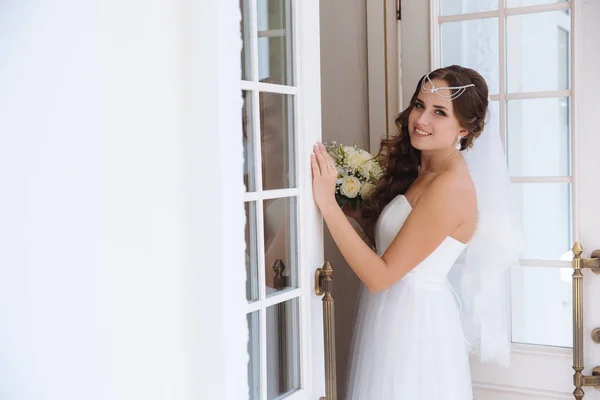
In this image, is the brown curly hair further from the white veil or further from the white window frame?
the white window frame

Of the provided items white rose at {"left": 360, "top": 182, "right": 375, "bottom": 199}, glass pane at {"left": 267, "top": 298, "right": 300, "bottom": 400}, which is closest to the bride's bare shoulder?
white rose at {"left": 360, "top": 182, "right": 375, "bottom": 199}

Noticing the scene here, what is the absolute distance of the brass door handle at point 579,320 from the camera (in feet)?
7.50

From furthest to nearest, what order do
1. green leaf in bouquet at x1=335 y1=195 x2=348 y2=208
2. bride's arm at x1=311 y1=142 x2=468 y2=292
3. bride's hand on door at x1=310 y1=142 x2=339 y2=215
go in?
green leaf in bouquet at x1=335 y1=195 x2=348 y2=208, bride's arm at x1=311 y1=142 x2=468 y2=292, bride's hand on door at x1=310 y1=142 x2=339 y2=215

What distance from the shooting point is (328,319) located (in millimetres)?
1939

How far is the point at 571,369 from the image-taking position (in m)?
2.37

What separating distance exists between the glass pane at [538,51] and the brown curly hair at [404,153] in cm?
36

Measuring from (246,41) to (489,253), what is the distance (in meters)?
1.21

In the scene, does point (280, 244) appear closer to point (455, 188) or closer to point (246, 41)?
point (246, 41)

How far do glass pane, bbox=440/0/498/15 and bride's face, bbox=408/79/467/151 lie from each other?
20.3 inches

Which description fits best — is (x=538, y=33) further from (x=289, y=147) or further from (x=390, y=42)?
(x=289, y=147)

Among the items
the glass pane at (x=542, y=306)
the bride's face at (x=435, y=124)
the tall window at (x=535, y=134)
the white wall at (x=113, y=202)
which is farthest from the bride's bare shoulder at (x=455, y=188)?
the white wall at (x=113, y=202)

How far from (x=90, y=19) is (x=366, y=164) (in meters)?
1.46

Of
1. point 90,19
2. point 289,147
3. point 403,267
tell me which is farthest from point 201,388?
point 403,267

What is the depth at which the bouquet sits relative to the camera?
208 centimetres
